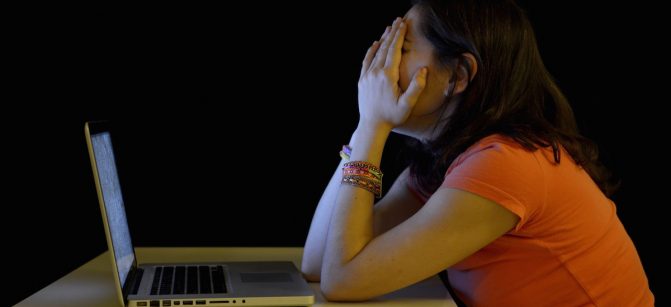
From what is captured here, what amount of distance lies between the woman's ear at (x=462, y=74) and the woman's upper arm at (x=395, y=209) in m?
0.35

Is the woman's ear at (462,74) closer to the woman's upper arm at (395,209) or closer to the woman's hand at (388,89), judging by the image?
the woman's hand at (388,89)

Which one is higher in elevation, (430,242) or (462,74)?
(462,74)

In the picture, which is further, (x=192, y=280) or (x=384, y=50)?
(x=384, y=50)

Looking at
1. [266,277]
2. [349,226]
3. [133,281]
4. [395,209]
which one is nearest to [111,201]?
[133,281]

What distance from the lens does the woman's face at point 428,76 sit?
149 centimetres

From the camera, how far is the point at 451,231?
51.0 inches

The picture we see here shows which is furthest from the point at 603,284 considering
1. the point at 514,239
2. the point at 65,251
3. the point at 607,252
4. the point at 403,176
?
the point at 65,251

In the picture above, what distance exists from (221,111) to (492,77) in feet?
2.89

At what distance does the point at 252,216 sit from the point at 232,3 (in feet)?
1.93

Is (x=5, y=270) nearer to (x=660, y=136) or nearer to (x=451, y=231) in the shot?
(x=451, y=231)

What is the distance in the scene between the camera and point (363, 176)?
4.72 ft

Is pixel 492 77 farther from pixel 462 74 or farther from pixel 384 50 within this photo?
pixel 384 50

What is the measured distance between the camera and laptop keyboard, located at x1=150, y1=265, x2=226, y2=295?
52.2 inches

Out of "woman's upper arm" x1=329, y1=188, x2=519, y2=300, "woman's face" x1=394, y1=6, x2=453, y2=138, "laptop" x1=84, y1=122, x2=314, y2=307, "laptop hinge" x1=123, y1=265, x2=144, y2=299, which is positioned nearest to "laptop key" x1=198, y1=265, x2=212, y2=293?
"laptop" x1=84, y1=122, x2=314, y2=307
